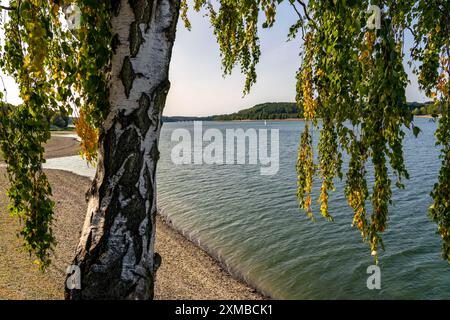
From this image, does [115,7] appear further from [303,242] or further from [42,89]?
[303,242]

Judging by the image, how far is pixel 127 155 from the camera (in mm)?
2529

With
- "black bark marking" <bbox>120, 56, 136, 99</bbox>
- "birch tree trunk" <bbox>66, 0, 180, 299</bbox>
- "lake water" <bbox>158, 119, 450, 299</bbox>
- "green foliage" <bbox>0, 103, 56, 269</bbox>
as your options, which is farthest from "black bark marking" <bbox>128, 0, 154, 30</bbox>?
"lake water" <bbox>158, 119, 450, 299</bbox>

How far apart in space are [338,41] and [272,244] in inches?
445

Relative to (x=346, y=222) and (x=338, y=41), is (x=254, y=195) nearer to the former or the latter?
(x=346, y=222)

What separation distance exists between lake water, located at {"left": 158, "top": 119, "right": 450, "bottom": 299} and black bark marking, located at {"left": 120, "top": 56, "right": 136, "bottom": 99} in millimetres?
8716

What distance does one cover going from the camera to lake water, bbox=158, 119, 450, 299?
9805mm

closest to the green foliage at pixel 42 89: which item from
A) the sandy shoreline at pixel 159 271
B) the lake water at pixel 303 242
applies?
the sandy shoreline at pixel 159 271

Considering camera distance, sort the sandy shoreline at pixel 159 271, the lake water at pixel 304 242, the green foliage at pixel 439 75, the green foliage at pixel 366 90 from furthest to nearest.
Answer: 1. the lake water at pixel 304 242
2. the sandy shoreline at pixel 159 271
3. the green foliage at pixel 439 75
4. the green foliage at pixel 366 90

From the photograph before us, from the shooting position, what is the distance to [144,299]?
264 centimetres

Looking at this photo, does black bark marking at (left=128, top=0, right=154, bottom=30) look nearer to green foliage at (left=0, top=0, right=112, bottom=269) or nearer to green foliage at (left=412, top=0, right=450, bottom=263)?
green foliage at (left=0, top=0, right=112, bottom=269)

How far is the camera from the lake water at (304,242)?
980 cm

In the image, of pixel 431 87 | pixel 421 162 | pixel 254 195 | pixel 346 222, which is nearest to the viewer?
pixel 431 87

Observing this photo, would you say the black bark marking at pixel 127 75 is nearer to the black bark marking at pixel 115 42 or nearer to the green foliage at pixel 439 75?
the black bark marking at pixel 115 42
